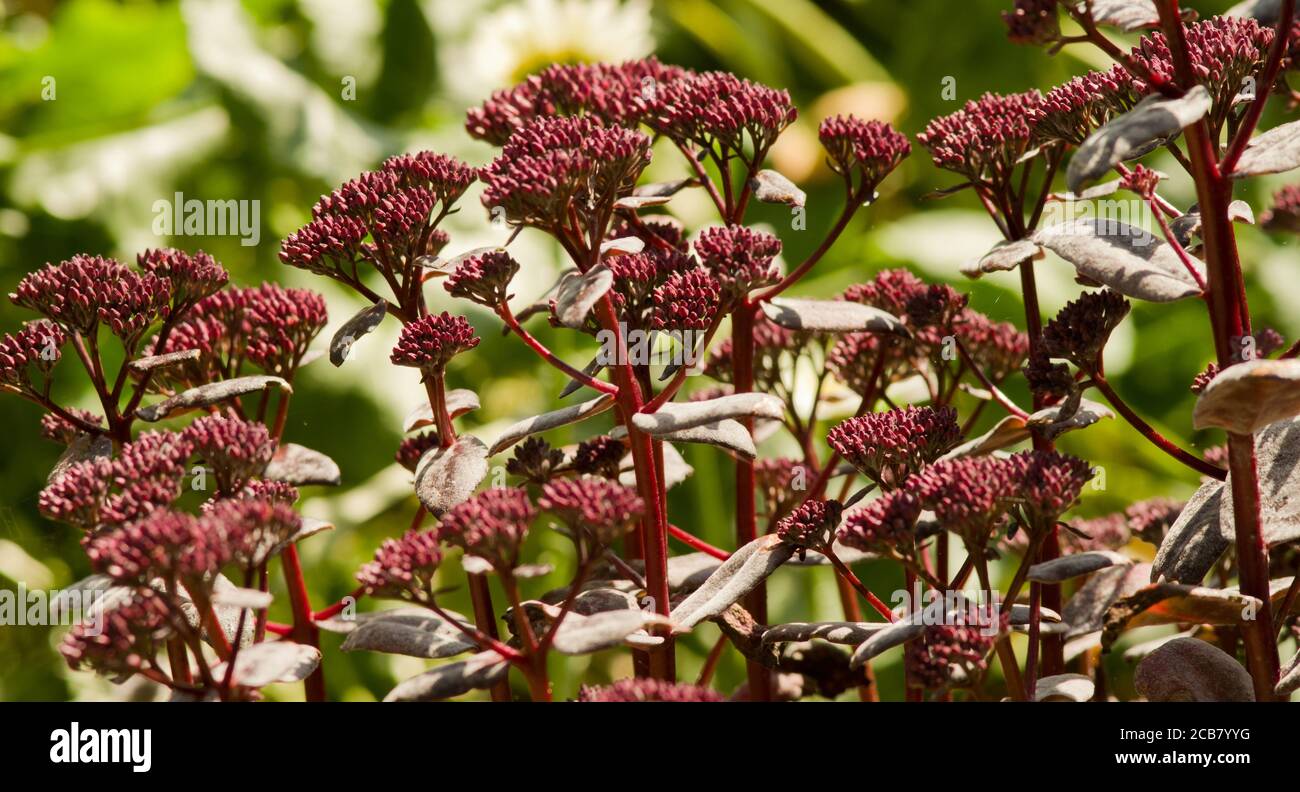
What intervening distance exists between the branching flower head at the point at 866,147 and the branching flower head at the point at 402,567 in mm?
374

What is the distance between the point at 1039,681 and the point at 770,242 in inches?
12.0

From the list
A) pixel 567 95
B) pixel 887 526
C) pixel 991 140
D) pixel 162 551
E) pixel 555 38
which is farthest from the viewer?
pixel 555 38

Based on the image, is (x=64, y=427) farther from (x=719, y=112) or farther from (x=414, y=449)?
(x=719, y=112)

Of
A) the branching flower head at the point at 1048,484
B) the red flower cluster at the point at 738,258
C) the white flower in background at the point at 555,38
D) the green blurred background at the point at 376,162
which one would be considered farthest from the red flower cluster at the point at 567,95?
the white flower in background at the point at 555,38

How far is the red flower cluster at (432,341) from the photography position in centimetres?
70

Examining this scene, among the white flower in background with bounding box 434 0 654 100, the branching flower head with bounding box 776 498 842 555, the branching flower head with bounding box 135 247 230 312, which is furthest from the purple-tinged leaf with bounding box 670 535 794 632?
the white flower in background with bounding box 434 0 654 100

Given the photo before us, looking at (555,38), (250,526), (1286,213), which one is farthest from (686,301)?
(555,38)

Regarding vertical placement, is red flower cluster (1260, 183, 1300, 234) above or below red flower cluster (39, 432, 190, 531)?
above

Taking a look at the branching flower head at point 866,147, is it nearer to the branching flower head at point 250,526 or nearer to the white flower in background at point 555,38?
the branching flower head at point 250,526

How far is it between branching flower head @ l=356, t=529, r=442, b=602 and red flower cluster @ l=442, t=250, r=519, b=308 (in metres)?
0.15

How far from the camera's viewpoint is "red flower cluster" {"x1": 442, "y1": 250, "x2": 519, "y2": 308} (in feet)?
2.27

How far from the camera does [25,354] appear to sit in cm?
75

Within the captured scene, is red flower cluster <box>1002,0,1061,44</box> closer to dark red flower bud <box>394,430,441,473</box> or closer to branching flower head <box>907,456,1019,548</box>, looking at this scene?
branching flower head <box>907,456,1019,548</box>

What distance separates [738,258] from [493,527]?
0.23 metres
